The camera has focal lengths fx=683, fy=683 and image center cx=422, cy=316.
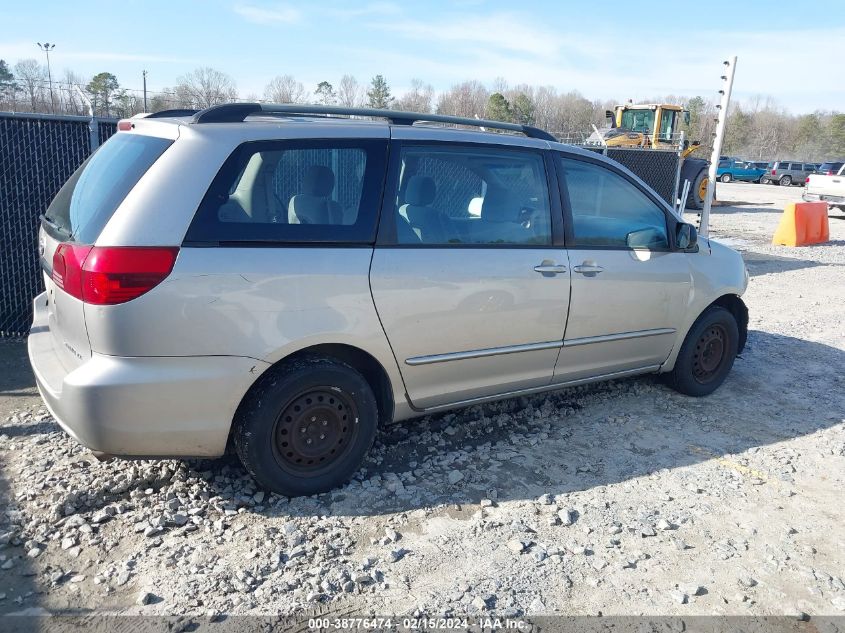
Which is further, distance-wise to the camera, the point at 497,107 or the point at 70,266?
the point at 497,107

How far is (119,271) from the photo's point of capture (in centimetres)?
295

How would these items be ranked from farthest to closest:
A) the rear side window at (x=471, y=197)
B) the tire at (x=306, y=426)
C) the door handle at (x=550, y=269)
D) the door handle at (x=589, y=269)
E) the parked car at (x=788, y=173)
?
the parked car at (x=788, y=173), the door handle at (x=589, y=269), the door handle at (x=550, y=269), the rear side window at (x=471, y=197), the tire at (x=306, y=426)

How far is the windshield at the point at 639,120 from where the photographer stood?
27484 millimetres

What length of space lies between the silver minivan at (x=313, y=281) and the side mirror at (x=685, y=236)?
36 centimetres

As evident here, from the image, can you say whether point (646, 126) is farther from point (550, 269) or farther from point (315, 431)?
point (315, 431)

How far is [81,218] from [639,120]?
2785 cm

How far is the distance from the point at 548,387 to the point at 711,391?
1.72 m

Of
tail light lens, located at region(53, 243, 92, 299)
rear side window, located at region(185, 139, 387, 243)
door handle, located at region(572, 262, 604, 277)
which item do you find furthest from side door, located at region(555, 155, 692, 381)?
tail light lens, located at region(53, 243, 92, 299)

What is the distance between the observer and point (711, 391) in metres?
5.40

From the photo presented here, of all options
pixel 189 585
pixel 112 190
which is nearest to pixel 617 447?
pixel 189 585

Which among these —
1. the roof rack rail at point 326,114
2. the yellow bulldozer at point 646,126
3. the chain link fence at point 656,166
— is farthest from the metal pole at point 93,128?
the yellow bulldozer at point 646,126

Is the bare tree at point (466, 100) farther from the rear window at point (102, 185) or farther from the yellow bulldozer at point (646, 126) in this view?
the rear window at point (102, 185)

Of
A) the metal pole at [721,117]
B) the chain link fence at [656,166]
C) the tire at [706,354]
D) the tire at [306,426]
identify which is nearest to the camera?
the tire at [306,426]

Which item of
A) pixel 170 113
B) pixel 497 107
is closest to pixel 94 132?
pixel 170 113
